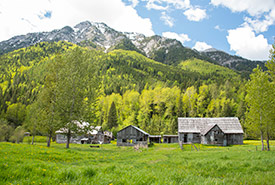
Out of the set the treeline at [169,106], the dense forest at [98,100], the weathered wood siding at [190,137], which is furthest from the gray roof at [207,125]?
the treeline at [169,106]

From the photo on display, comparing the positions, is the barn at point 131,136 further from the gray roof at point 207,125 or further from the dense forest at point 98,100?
the gray roof at point 207,125

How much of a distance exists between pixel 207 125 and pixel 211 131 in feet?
13.9

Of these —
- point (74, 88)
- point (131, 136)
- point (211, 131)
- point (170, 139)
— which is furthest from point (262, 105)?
point (170, 139)

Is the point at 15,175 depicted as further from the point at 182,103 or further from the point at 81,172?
the point at 182,103

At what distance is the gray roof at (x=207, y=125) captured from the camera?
59.5 meters

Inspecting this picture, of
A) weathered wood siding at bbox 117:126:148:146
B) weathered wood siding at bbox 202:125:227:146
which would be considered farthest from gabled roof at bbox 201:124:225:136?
weathered wood siding at bbox 117:126:148:146

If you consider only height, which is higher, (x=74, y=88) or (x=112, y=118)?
(x=74, y=88)

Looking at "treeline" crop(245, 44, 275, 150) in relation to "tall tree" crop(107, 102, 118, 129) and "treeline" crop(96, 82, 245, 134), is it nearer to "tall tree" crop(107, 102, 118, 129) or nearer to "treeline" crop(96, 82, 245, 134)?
"treeline" crop(96, 82, 245, 134)

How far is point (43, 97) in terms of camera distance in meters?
32.5

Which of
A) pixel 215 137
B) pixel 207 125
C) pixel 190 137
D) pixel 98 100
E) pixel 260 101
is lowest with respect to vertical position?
pixel 190 137

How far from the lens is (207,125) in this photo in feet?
202

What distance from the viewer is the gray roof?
59.5 m

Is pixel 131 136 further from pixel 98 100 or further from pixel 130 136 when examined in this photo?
pixel 98 100

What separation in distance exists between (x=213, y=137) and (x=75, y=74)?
1833 inches
